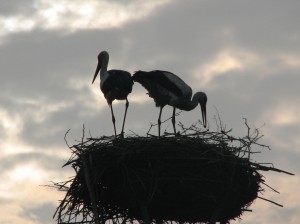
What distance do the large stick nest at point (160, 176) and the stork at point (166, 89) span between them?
302 cm

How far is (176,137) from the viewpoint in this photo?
508 inches

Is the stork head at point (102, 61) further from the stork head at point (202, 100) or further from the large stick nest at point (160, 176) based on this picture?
the large stick nest at point (160, 176)

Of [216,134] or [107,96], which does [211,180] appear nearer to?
[216,134]

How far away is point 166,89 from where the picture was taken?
16062 mm

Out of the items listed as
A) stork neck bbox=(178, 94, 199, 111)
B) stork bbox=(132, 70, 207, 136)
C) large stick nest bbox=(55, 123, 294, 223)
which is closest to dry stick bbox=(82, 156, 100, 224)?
large stick nest bbox=(55, 123, 294, 223)

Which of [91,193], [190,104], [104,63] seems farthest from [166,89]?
[91,193]

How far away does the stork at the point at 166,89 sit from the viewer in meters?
15.9

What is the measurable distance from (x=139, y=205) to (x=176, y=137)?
1068 millimetres

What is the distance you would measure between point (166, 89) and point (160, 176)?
378 cm

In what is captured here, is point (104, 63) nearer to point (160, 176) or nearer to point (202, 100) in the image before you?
point (202, 100)

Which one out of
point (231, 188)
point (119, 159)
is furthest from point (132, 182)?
point (231, 188)

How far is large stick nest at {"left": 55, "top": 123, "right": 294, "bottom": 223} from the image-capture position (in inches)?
493

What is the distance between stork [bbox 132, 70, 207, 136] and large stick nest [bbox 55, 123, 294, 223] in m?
3.02

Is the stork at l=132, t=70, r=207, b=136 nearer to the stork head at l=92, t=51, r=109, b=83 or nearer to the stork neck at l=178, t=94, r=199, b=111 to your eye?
the stork neck at l=178, t=94, r=199, b=111
